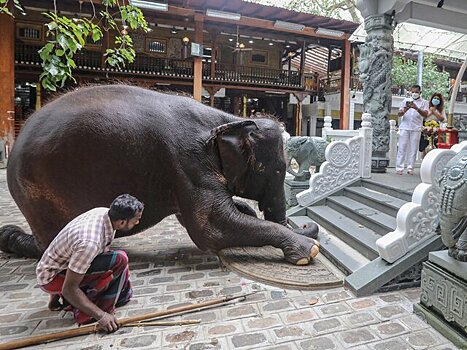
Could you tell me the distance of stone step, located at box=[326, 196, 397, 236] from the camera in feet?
12.1

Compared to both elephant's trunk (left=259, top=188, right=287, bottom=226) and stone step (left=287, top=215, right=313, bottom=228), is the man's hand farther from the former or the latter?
stone step (left=287, top=215, right=313, bottom=228)

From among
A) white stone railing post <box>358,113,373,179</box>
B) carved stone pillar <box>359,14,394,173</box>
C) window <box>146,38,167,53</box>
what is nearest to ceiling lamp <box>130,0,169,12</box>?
window <box>146,38,167,53</box>

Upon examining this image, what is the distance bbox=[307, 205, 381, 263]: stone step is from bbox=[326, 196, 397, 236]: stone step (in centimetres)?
5

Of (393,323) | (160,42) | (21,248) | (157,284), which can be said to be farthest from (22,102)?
(393,323)

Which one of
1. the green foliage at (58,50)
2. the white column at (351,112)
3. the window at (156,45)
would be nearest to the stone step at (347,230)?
the green foliage at (58,50)

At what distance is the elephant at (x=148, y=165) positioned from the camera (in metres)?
3.04

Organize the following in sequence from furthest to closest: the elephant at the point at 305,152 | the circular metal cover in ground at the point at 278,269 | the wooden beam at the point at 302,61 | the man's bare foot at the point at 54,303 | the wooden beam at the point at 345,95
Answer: the wooden beam at the point at 302,61 < the wooden beam at the point at 345,95 < the elephant at the point at 305,152 < the circular metal cover in ground at the point at 278,269 < the man's bare foot at the point at 54,303

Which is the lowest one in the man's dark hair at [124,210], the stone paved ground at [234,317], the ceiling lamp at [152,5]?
the stone paved ground at [234,317]

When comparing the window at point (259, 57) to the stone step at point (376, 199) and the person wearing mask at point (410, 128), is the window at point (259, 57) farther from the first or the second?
the stone step at point (376, 199)

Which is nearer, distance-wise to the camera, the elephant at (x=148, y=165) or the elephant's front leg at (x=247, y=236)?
the elephant at (x=148, y=165)

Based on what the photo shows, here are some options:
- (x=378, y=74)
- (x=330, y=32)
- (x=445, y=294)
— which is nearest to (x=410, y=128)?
(x=378, y=74)

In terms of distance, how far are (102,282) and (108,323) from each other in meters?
0.30

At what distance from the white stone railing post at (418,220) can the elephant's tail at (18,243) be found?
12.0 ft

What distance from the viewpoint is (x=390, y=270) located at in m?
2.91
